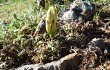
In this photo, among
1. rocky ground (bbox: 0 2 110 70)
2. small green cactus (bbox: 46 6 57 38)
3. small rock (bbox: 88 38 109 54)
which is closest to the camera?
rocky ground (bbox: 0 2 110 70)

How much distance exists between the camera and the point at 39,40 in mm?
4586

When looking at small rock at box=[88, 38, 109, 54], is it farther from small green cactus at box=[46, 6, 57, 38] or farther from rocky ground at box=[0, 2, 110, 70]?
small green cactus at box=[46, 6, 57, 38]

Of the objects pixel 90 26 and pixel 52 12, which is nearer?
pixel 52 12

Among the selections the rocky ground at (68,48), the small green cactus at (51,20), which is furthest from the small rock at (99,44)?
the small green cactus at (51,20)

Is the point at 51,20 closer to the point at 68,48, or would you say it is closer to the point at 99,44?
the point at 68,48

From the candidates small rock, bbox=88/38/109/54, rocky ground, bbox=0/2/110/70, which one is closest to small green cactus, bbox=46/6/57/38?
rocky ground, bbox=0/2/110/70

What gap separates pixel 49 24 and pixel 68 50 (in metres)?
0.51

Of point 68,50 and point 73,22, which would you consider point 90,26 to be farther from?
point 68,50

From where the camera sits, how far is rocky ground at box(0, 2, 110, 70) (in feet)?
13.3

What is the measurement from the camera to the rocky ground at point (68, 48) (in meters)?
4.06

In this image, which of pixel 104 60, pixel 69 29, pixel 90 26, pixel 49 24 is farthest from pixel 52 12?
pixel 104 60

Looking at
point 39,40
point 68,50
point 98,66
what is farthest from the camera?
point 39,40

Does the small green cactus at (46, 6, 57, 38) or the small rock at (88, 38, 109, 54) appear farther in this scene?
the small green cactus at (46, 6, 57, 38)

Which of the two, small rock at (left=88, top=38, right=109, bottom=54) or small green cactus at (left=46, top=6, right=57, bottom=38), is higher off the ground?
small green cactus at (left=46, top=6, right=57, bottom=38)
